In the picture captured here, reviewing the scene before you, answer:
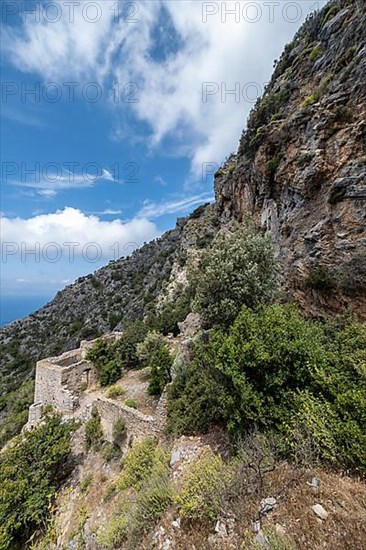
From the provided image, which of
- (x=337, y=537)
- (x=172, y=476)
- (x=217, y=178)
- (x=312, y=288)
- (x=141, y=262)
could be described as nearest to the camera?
(x=337, y=537)

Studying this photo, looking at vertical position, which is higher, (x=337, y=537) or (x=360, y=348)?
(x=360, y=348)

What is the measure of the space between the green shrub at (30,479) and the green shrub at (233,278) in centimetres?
653

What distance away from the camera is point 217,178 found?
25.8 meters

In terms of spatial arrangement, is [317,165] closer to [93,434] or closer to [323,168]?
[323,168]

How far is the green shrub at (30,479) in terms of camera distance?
6739 millimetres

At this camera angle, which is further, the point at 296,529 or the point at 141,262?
the point at 141,262

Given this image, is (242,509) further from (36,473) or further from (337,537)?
(36,473)

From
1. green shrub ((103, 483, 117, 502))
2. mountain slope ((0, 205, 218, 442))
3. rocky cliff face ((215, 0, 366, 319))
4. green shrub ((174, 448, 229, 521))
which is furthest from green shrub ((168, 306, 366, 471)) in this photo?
mountain slope ((0, 205, 218, 442))

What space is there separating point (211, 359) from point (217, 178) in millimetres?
23376


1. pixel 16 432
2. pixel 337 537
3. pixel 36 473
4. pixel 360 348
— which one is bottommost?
pixel 16 432

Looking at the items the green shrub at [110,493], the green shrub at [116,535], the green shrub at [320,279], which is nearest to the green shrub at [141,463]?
the green shrub at [110,493]

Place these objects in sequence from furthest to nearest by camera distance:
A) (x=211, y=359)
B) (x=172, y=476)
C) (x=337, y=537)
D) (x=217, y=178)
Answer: (x=217, y=178), (x=211, y=359), (x=172, y=476), (x=337, y=537)

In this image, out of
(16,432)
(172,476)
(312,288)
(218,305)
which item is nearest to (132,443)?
(172,476)

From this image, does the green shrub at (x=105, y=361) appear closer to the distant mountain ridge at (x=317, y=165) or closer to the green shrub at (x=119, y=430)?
the green shrub at (x=119, y=430)
